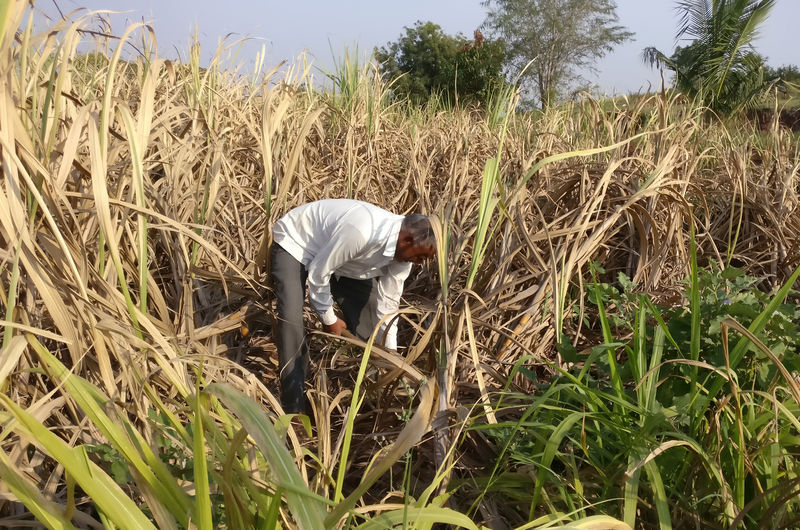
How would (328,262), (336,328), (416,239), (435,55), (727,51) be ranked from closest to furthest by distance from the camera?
(416,239)
(328,262)
(336,328)
(727,51)
(435,55)

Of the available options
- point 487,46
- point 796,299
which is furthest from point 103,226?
point 487,46

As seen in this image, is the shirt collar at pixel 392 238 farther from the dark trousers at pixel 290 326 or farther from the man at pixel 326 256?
the dark trousers at pixel 290 326

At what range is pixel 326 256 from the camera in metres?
2.33

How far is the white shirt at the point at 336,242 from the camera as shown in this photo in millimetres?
2297

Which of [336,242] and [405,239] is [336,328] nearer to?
[336,242]

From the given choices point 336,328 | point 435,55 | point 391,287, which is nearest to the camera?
point 336,328

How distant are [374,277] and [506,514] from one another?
1464 millimetres

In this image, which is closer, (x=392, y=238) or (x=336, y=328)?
(x=392, y=238)

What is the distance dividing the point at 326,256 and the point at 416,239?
0.38m

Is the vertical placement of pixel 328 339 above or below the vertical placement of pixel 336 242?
below

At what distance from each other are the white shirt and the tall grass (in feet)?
0.46

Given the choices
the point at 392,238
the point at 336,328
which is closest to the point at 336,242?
the point at 392,238

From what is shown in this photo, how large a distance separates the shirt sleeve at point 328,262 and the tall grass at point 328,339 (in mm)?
188

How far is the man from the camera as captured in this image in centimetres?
223
